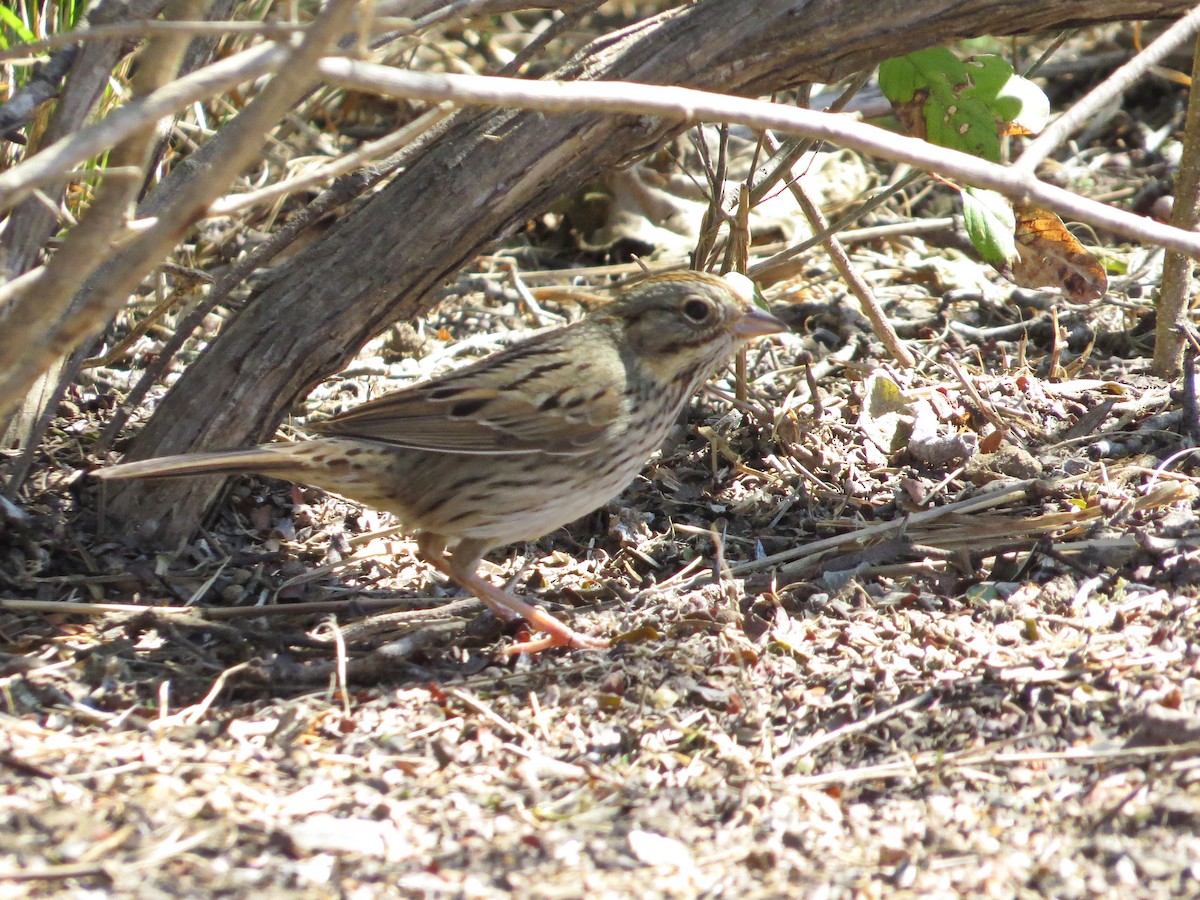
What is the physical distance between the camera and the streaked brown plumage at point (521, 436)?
4285 millimetres

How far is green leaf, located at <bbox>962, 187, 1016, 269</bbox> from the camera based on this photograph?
4.31 m

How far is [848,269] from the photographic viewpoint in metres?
5.25

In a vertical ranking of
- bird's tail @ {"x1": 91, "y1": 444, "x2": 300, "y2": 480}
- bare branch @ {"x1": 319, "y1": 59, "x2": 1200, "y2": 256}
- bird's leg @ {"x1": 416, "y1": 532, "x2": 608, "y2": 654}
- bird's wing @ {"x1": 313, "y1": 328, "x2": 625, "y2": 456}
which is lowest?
bird's leg @ {"x1": 416, "y1": 532, "x2": 608, "y2": 654}

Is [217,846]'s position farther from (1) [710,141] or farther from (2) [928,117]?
(1) [710,141]

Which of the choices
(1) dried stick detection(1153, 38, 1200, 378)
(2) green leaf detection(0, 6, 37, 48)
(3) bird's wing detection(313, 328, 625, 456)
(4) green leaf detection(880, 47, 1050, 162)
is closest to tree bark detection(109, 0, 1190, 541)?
(4) green leaf detection(880, 47, 1050, 162)

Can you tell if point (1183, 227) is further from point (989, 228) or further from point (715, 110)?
point (715, 110)

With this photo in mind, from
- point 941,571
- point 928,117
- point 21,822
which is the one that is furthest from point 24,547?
point 928,117

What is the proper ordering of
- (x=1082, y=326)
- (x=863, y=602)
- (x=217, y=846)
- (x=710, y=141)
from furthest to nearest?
(x=710, y=141)
(x=1082, y=326)
(x=863, y=602)
(x=217, y=846)

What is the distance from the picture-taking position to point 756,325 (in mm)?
4449

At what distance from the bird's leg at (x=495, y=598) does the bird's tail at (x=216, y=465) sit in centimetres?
58

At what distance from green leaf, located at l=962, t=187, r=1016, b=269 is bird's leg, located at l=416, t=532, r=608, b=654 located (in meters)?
1.76

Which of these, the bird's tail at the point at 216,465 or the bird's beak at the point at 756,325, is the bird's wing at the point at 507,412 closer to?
the bird's tail at the point at 216,465

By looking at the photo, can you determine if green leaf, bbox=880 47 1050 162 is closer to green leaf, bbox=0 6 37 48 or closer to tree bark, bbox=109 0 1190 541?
tree bark, bbox=109 0 1190 541

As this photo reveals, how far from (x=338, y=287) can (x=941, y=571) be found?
84.2 inches
